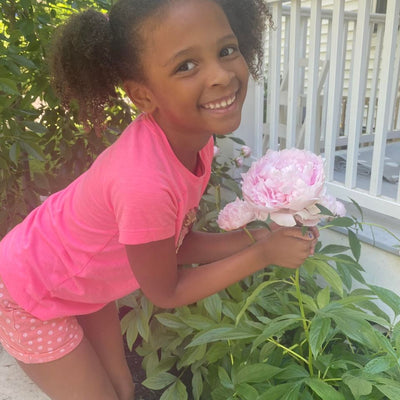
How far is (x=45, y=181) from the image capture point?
221cm

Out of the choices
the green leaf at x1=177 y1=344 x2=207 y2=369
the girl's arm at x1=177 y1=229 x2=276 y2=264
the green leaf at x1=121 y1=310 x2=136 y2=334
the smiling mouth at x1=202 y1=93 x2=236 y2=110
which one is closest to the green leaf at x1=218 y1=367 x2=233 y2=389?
the green leaf at x1=177 y1=344 x2=207 y2=369

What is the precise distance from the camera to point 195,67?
105 centimetres

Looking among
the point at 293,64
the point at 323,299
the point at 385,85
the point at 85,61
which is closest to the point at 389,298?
the point at 323,299

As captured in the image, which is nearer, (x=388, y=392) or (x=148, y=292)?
(x=388, y=392)

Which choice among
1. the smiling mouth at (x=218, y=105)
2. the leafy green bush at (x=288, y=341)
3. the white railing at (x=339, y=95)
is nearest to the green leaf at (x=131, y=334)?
the leafy green bush at (x=288, y=341)

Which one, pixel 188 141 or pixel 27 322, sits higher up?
pixel 188 141

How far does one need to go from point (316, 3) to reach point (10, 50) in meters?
1.49

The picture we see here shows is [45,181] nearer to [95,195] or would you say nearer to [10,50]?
[10,50]

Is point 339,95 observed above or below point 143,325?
above

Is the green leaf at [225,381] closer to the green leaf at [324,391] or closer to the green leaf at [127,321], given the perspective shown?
the green leaf at [324,391]

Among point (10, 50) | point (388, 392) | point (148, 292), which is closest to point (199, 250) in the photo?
point (148, 292)

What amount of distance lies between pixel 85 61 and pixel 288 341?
4.14ft

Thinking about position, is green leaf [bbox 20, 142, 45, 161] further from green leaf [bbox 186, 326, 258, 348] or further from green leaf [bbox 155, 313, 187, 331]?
green leaf [bbox 186, 326, 258, 348]

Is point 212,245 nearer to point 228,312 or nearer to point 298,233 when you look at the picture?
point 228,312
